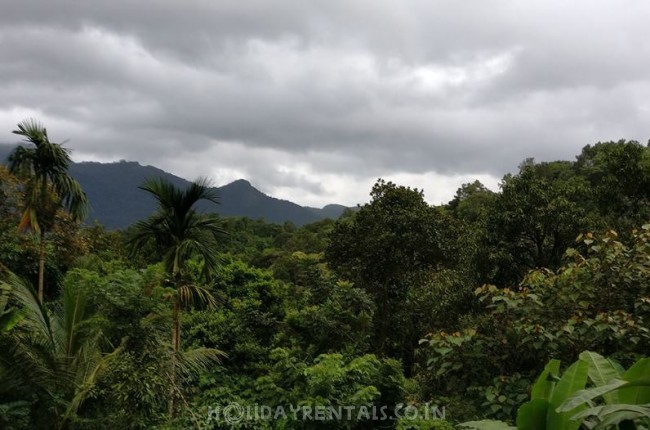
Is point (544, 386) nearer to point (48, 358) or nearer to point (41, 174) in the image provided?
point (48, 358)

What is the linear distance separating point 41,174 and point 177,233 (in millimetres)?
4471

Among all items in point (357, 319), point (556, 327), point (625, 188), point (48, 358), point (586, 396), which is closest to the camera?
point (586, 396)

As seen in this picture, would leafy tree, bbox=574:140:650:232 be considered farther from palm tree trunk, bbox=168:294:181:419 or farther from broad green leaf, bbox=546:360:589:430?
broad green leaf, bbox=546:360:589:430

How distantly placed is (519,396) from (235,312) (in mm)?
9683

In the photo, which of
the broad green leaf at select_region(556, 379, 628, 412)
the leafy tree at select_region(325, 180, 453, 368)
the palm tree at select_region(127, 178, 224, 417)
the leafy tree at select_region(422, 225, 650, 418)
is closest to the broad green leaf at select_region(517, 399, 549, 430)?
the broad green leaf at select_region(556, 379, 628, 412)

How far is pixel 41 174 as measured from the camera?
989 centimetres

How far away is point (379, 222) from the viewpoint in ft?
44.0

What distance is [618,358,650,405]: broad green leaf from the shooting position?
2.26 meters

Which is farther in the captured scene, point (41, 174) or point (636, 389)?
point (41, 174)

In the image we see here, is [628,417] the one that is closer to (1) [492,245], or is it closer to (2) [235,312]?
(1) [492,245]

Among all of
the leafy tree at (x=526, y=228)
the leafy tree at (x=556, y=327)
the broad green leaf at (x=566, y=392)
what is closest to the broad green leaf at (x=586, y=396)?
the broad green leaf at (x=566, y=392)

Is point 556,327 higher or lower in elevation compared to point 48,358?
higher

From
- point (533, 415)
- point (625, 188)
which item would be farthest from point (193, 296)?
point (625, 188)

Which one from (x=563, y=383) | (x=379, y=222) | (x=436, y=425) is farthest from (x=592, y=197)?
(x=563, y=383)
